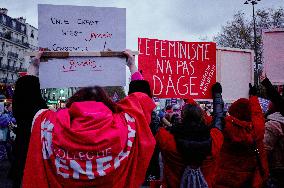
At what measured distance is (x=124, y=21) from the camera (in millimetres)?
3875

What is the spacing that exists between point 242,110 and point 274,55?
1.15 metres

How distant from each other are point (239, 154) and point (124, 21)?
199cm

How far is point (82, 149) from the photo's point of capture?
8.43ft

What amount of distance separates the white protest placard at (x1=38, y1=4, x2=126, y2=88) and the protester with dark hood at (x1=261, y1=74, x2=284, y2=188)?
1.87 m

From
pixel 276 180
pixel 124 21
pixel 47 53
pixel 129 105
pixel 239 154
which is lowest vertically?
pixel 276 180

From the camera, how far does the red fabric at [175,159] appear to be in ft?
13.2

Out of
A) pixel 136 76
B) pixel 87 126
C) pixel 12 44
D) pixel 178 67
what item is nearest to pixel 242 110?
pixel 178 67

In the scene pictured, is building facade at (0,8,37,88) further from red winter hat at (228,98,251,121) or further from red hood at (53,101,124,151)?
red hood at (53,101,124,151)

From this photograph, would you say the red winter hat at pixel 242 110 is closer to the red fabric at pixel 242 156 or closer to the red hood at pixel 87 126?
the red fabric at pixel 242 156

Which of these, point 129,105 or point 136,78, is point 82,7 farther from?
point 129,105

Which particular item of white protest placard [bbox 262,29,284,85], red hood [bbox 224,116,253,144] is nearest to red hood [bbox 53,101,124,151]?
red hood [bbox 224,116,253,144]

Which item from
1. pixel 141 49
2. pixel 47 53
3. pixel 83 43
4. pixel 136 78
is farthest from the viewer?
pixel 141 49

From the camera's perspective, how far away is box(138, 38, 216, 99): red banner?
5.17 metres

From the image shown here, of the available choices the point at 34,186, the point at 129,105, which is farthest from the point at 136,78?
the point at 34,186
